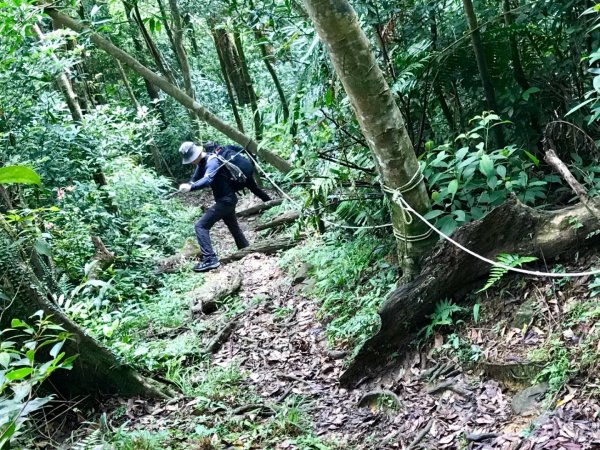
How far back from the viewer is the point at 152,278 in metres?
8.19

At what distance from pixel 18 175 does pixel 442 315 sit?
3.36 meters

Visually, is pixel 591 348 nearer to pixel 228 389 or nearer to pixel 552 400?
pixel 552 400

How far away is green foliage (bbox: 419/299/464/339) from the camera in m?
4.12

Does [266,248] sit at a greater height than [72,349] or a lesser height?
lesser

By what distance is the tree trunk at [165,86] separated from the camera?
7.11 meters

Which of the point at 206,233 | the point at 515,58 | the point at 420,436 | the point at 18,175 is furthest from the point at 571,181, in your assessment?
the point at 206,233

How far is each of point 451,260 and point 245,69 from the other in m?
12.0

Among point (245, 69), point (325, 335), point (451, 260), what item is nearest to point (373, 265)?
point (325, 335)

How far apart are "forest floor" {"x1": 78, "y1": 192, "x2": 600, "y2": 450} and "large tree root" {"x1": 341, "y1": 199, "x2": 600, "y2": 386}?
19 centimetres

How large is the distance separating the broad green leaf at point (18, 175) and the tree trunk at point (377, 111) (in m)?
2.77

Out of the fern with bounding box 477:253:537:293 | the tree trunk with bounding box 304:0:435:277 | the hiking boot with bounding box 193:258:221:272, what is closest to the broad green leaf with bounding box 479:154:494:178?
the tree trunk with bounding box 304:0:435:277

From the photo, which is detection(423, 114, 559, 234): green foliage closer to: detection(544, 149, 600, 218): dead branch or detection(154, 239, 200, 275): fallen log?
detection(544, 149, 600, 218): dead branch

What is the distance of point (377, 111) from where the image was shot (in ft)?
13.6

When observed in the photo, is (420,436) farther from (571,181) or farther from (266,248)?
(266,248)
